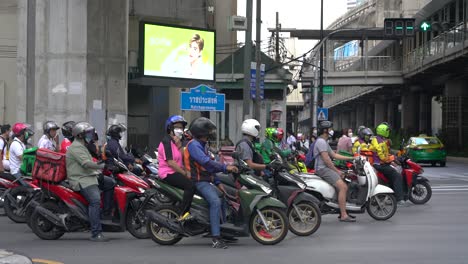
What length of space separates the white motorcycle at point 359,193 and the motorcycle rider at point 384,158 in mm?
1637

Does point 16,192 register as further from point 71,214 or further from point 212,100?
point 212,100

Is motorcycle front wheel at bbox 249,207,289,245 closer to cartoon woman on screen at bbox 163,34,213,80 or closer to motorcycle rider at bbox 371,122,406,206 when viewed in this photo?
motorcycle rider at bbox 371,122,406,206

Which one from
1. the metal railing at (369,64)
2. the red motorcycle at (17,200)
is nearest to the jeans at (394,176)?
the red motorcycle at (17,200)

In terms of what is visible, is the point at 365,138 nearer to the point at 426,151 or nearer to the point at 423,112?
the point at 426,151

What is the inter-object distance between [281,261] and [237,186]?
6.98ft

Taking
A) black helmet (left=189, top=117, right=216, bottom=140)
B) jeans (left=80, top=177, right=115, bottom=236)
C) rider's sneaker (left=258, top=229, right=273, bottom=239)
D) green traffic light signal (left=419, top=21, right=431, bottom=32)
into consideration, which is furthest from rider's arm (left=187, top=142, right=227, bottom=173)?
green traffic light signal (left=419, top=21, right=431, bottom=32)

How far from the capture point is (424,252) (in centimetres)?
978

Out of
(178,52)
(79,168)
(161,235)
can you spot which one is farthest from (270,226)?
(178,52)

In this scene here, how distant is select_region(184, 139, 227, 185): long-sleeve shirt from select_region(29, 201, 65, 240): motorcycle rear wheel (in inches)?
88.4

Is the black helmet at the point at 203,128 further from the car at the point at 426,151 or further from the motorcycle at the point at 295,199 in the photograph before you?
the car at the point at 426,151

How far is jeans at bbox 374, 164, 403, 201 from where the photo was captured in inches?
595

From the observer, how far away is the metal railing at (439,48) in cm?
4012

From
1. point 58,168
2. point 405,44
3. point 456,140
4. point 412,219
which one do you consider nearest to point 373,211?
point 412,219

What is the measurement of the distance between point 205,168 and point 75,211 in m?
2.16
